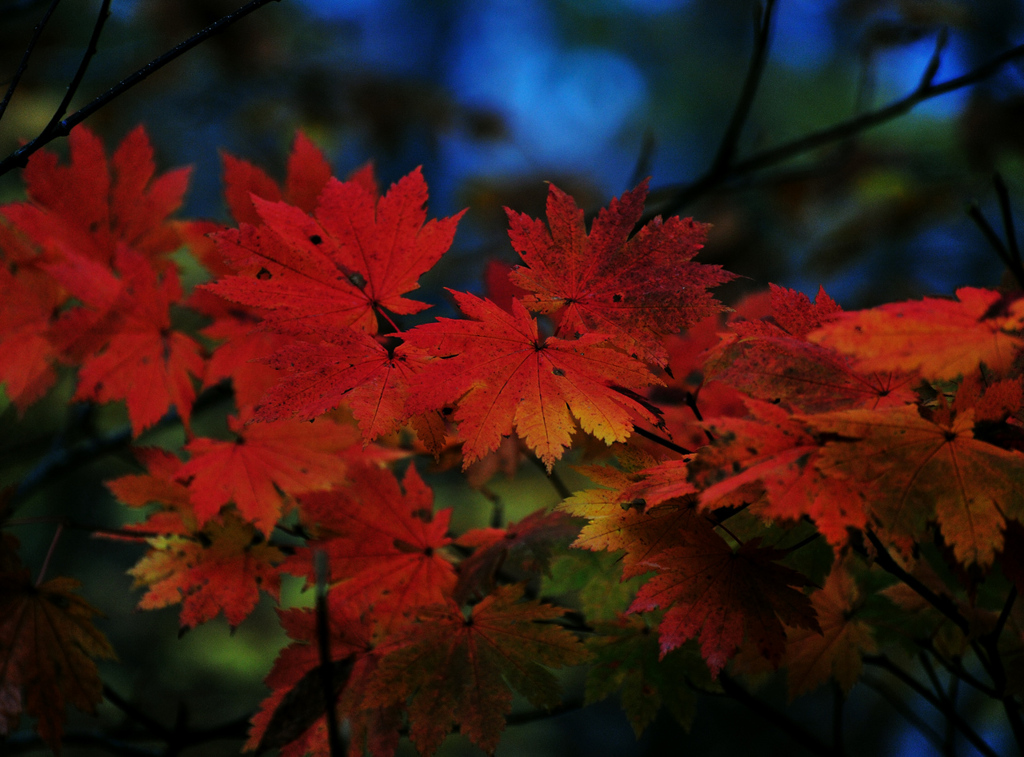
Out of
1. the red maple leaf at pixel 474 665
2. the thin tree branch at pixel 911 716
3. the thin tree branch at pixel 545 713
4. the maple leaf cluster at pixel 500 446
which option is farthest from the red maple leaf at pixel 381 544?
the thin tree branch at pixel 911 716

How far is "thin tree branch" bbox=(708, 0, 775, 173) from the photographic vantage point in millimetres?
1419

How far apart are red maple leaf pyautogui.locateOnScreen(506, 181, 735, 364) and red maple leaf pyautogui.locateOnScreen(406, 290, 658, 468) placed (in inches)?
1.6

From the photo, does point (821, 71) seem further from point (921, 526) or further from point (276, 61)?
point (921, 526)

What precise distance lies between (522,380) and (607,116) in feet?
39.5

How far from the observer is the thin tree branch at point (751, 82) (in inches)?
55.9

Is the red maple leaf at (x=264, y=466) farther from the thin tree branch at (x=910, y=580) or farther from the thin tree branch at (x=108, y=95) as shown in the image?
the thin tree branch at (x=910, y=580)

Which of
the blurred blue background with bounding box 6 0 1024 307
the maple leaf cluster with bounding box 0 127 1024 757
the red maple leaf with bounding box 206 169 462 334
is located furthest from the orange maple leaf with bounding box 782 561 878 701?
the red maple leaf with bounding box 206 169 462 334

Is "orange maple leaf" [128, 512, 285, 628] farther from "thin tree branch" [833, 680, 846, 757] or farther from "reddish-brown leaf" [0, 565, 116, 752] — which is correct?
"thin tree branch" [833, 680, 846, 757]

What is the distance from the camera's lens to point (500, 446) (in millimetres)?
957

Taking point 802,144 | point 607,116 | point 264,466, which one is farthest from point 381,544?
point 607,116

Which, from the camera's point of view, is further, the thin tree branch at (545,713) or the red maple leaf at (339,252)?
the thin tree branch at (545,713)

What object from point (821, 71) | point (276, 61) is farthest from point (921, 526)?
point (821, 71)

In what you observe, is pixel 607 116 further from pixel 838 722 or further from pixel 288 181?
pixel 838 722

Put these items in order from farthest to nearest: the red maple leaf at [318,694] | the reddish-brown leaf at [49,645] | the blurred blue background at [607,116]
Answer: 1. the blurred blue background at [607,116]
2. the reddish-brown leaf at [49,645]
3. the red maple leaf at [318,694]
